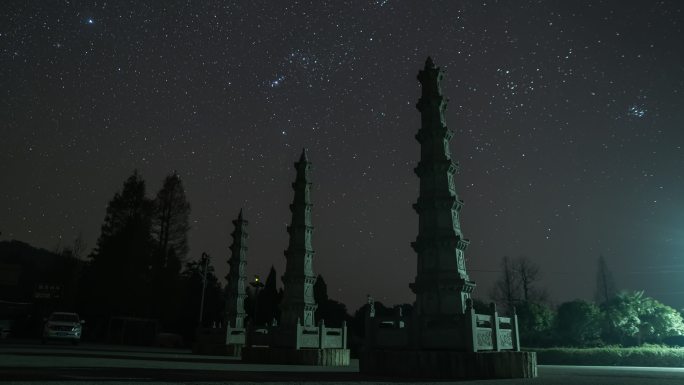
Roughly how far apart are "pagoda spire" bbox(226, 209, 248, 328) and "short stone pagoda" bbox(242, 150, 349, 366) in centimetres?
692

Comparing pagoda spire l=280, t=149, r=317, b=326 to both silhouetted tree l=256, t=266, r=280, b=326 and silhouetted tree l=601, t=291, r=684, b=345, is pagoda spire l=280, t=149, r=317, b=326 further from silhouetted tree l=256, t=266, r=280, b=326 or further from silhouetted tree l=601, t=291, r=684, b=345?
silhouetted tree l=256, t=266, r=280, b=326

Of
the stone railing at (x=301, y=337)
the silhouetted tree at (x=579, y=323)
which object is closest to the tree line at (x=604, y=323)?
the silhouetted tree at (x=579, y=323)

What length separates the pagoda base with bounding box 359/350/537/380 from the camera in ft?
44.8

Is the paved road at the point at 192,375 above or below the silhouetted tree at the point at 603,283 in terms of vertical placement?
below

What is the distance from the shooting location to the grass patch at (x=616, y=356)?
1032 inches

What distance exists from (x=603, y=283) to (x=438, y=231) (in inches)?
3309

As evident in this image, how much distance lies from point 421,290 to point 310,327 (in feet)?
26.8

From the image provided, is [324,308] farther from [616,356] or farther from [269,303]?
[616,356]

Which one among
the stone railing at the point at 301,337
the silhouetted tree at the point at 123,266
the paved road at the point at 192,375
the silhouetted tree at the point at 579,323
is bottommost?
the paved road at the point at 192,375

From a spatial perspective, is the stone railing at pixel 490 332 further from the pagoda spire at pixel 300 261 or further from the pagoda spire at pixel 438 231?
the pagoda spire at pixel 300 261

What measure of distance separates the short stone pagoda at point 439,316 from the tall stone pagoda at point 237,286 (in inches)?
592

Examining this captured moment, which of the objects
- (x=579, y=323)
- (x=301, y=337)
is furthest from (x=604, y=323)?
(x=301, y=337)

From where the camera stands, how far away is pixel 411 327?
50.1 feet

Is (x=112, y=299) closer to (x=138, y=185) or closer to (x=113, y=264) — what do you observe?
(x=113, y=264)
